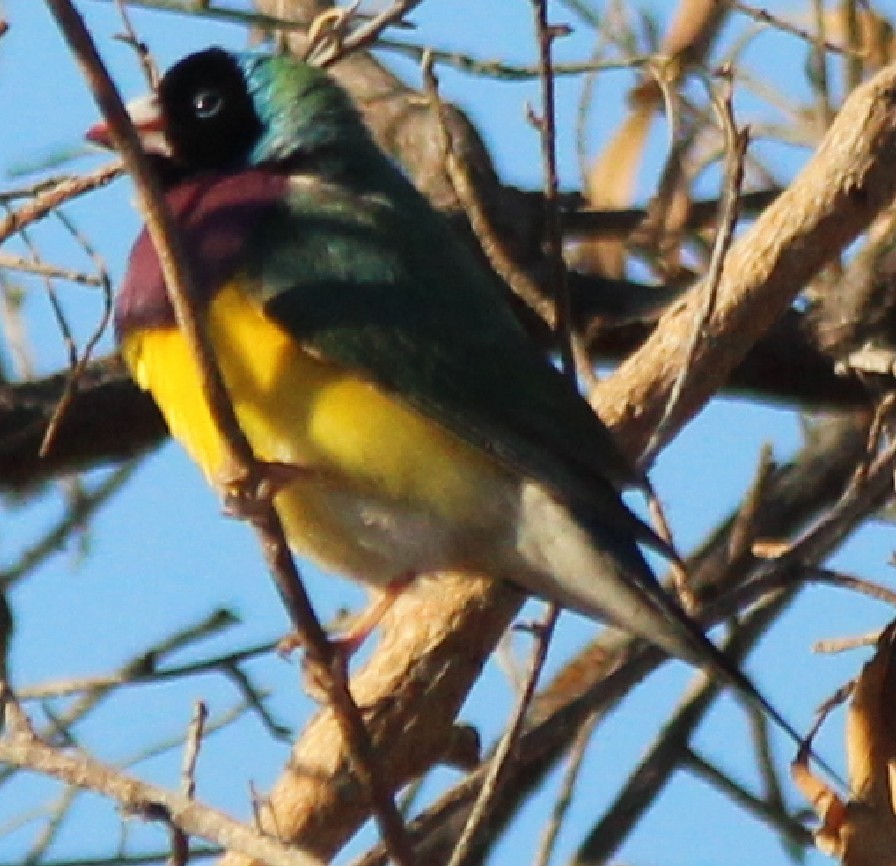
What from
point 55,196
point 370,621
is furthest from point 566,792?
point 55,196

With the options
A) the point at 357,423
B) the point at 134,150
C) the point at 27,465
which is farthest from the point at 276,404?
the point at 27,465

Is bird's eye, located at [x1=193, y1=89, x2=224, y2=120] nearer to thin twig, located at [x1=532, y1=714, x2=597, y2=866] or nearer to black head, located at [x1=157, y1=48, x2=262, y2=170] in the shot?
black head, located at [x1=157, y1=48, x2=262, y2=170]

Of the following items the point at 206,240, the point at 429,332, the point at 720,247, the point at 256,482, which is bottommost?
the point at 256,482

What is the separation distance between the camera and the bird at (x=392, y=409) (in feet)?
9.95

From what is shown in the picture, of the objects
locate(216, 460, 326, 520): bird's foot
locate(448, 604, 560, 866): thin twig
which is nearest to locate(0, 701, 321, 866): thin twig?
locate(448, 604, 560, 866): thin twig

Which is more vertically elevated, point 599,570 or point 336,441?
point 336,441

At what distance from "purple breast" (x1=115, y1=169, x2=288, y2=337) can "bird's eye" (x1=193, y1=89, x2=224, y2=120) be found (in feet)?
0.66

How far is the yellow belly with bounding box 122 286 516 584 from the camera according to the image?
119 inches

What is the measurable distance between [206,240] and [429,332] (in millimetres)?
338

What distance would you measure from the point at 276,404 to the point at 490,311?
0.46 m

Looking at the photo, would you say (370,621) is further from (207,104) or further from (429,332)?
(207,104)

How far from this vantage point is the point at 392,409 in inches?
122

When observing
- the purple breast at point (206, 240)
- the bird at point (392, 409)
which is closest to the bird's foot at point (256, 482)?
the bird at point (392, 409)

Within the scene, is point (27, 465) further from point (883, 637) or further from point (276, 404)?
point (883, 637)
